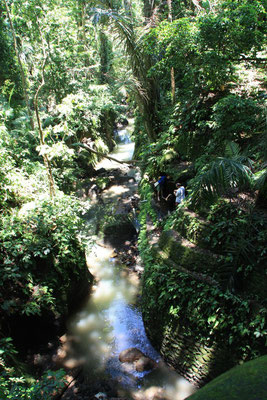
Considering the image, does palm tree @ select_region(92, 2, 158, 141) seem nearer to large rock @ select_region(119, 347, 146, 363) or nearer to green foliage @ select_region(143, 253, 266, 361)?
green foliage @ select_region(143, 253, 266, 361)

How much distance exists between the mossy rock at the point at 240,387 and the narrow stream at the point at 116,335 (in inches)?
152

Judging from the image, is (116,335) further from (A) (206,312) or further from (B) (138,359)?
(A) (206,312)

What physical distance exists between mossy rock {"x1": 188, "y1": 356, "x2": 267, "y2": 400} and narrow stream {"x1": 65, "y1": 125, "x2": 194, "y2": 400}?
386 centimetres

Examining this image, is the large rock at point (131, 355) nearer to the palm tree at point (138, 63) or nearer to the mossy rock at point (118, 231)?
the mossy rock at point (118, 231)

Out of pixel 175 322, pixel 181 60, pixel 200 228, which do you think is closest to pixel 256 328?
pixel 175 322

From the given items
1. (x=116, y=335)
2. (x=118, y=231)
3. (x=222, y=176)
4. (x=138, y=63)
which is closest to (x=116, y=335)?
(x=116, y=335)

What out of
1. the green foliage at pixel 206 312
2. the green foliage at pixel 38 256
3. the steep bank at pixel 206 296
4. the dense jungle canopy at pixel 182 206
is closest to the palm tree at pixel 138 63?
the dense jungle canopy at pixel 182 206

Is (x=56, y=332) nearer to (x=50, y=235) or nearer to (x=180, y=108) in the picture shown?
(x=50, y=235)

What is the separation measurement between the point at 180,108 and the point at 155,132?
1.62m

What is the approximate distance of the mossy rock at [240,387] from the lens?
150 centimetres

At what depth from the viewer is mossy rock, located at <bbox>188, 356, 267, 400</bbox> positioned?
150 cm

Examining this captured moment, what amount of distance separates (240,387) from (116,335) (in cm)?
537

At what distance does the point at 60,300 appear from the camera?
256 inches

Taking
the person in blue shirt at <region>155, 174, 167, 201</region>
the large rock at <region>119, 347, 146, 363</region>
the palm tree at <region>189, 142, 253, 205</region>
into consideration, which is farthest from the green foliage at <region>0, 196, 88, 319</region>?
the palm tree at <region>189, 142, 253, 205</region>
